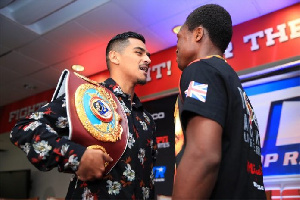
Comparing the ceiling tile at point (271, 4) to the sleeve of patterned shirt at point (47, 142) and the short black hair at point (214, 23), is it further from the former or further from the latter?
the sleeve of patterned shirt at point (47, 142)

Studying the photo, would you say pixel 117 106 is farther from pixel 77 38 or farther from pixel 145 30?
pixel 77 38

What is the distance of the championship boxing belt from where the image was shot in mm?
1042

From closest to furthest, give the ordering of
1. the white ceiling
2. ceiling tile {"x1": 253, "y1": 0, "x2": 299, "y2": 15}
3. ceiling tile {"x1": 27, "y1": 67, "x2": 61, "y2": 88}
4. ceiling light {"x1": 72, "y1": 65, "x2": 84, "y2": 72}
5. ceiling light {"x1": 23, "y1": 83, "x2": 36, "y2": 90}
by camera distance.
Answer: ceiling tile {"x1": 253, "y1": 0, "x2": 299, "y2": 15}, the white ceiling, ceiling light {"x1": 72, "y1": 65, "x2": 84, "y2": 72}, ceiling tile {"x1": 27, "y1": 67, "x2": 61, "y2": 88}, ceiling light {"x1": 23, "y1": 83, "x2": 36, "y2": 90}

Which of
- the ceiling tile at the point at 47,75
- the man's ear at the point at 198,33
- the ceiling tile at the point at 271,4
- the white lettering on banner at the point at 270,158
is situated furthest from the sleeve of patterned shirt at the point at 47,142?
the ceiling tile at the point at 47,75

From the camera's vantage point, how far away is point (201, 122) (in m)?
0.80

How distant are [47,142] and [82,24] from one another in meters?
2.38

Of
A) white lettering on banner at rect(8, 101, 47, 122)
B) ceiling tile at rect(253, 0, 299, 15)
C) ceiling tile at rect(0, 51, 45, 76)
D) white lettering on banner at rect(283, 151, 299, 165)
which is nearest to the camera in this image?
white lettering on banner at rect(283, 151, 299, 165)

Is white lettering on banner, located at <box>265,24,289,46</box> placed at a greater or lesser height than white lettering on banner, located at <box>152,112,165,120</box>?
greater

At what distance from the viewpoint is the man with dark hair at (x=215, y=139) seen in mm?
763

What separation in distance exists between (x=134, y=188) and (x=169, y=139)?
1.72 m

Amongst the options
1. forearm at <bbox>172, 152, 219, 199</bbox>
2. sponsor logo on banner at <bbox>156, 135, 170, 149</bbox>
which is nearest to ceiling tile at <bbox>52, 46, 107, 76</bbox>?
sponsor logo on banner at <bbox>156, 135, 170, 149</bbox>

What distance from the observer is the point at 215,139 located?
2.56ft

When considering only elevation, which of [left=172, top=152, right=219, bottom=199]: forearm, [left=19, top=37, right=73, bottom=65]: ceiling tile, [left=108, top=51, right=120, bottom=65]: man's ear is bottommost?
[left=172, top=152, right=219, bottom=199]: forearm

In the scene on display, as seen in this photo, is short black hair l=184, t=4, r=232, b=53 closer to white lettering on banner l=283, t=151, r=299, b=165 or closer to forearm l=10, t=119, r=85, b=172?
forearm l=10, t=119, r=85, b=172
